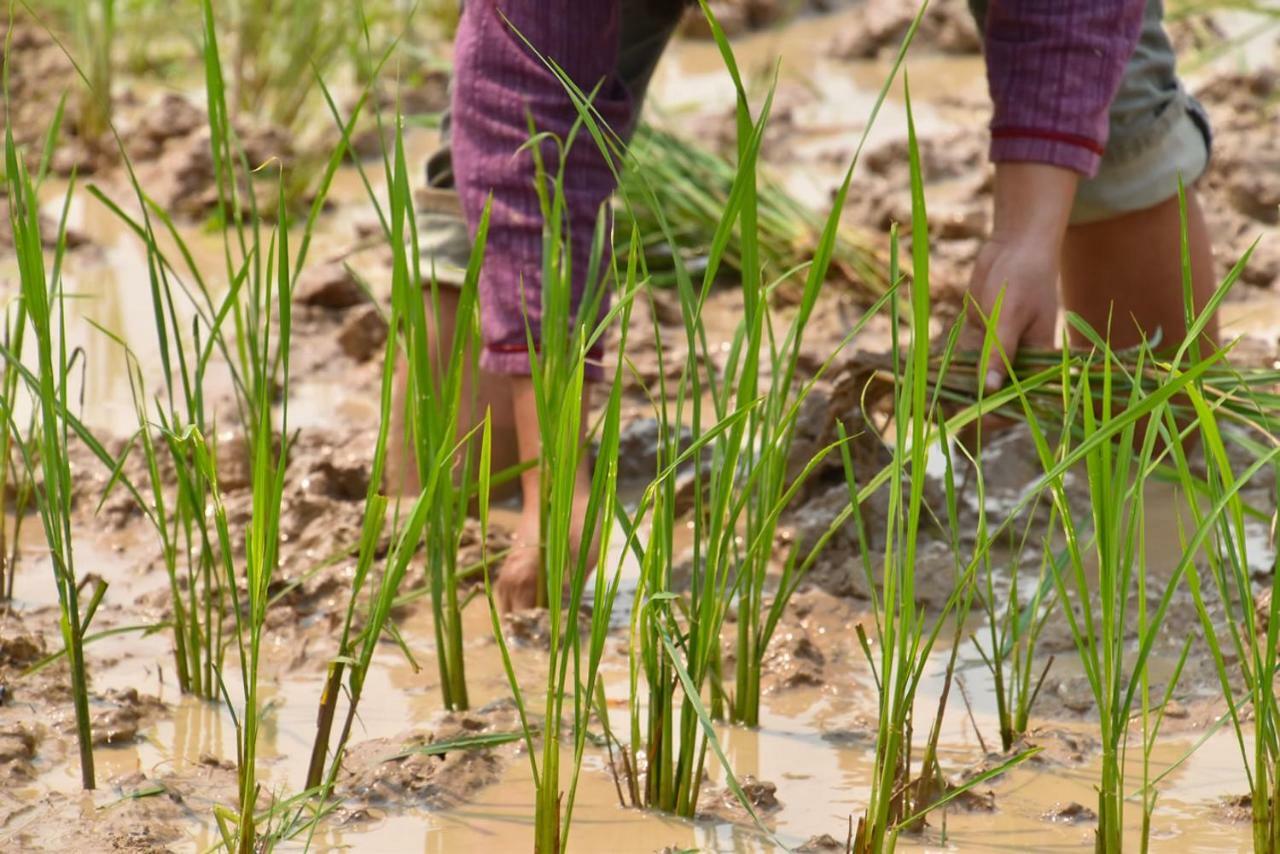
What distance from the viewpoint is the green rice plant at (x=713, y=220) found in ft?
9.53

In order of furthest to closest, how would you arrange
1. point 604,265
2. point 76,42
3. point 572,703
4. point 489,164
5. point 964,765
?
1. point 76,42
2. point 604,265
3. point 489,164
4. point 572,703
5. point 964,765

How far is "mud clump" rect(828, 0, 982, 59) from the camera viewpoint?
444 centimetres

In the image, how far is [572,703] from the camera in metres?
1.60

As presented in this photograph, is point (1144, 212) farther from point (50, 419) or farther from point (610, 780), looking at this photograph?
point (50, 419)

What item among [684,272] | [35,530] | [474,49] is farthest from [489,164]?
[35,530]

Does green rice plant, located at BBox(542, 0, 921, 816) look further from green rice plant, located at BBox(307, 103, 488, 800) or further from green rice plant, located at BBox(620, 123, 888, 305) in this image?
green rice plant, located at BBox(620, 123, 888, 305)

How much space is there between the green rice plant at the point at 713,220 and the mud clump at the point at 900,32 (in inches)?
58.0

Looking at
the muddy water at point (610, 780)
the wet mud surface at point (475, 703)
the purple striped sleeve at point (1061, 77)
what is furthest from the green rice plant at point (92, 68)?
the purple striped sleeve at point (1061, 77)

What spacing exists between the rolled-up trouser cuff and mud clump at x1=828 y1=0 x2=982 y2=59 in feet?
7.59

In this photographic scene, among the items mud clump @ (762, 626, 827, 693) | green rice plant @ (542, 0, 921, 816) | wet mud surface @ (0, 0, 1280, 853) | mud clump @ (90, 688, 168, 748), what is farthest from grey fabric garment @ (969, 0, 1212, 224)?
mud clump @ (90, 688, 168, 748)

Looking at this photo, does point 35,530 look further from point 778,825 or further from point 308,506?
point 778,825

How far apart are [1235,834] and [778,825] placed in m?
0.36

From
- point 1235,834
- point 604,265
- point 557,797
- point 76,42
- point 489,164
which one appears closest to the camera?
point 557,797

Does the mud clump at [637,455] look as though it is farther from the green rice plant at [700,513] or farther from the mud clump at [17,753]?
the mud clump at [17,753]
